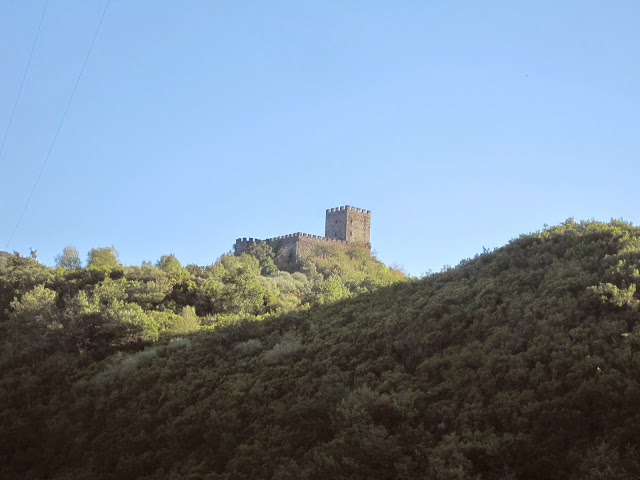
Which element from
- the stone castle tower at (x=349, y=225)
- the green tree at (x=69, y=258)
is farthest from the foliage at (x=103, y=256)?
the stone castle tower at (x=349, y=225)

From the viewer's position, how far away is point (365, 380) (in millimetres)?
13094

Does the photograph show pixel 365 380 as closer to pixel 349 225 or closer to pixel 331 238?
pixel 331 238

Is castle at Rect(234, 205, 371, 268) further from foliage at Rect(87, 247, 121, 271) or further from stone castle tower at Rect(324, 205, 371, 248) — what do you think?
foliage at Rect(87, 247, 121, 271)

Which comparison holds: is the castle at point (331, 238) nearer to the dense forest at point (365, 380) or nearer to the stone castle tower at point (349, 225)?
the stone castle tower at point (349, 225)

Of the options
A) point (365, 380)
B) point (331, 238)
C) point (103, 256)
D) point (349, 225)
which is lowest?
point (365, 380)

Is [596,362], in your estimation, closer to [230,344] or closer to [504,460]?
[504,460]

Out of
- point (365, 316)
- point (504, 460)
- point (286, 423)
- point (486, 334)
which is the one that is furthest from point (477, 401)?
point (365, 316)

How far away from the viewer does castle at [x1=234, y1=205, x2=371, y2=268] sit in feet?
189

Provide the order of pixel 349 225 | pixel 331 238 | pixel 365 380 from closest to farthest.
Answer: pixel 365 380, pixel 331 238, pixel 349 225

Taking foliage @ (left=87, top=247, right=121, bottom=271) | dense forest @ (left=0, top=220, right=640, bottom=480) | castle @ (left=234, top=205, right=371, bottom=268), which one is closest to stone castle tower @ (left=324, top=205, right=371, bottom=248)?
castle @ (left=234, top=205, right=371, bottom=268)

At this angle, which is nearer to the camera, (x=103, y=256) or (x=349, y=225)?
(x=103, y=256)

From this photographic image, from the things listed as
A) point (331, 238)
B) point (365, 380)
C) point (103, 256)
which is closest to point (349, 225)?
point (331, 238)

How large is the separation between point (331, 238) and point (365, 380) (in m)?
48.9

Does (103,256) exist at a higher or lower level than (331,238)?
lower
